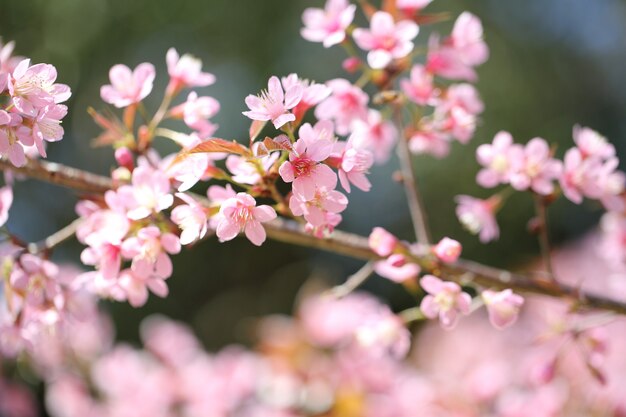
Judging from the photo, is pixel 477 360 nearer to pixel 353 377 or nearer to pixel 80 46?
pixel 353 377

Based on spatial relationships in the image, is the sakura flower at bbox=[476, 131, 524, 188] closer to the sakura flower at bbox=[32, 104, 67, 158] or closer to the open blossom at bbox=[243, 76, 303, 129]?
the open blossom at bbox=[243, 76, 303, 129]

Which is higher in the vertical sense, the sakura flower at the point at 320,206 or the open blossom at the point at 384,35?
the open blossom at the point at 384,35

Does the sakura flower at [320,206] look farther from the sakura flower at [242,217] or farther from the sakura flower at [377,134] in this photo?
the sakura flower at [377,134]

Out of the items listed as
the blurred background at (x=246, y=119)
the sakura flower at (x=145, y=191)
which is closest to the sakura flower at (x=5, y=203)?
the sakura flower at (x=145, y=191)

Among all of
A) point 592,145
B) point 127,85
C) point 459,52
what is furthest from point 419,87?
point 127,85

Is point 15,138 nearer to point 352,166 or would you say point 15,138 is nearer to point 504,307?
point 352,166

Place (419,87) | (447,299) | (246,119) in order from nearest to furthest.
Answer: (447,299), (419,87), (246,119)

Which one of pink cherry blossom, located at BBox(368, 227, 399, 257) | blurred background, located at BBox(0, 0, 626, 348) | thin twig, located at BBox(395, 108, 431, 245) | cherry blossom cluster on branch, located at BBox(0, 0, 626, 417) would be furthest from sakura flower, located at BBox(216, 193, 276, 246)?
blurred background, located at BBox(0, 0, 626, 348)
